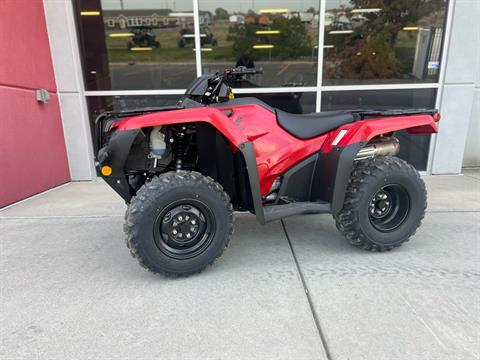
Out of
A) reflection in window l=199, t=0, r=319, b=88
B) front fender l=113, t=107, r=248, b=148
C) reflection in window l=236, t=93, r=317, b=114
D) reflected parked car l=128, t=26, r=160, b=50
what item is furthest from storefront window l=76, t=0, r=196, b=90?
front fender l=113, t=107, r=248, b=148

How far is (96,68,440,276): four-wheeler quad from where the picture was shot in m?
2.30

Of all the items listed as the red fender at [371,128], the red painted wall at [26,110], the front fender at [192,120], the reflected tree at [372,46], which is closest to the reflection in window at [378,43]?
the reflected tree at [372,46]

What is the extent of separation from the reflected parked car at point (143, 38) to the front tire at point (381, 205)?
14.1 feet

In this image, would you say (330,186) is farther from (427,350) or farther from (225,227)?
→ (427,350)

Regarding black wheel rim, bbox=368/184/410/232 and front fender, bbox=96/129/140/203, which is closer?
front fender, bbox=96/129/140/203

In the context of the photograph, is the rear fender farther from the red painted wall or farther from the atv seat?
the red painted wall

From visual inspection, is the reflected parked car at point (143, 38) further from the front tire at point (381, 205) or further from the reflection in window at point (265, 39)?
the front tire at point (381, 205)

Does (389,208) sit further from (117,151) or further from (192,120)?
(117,151)

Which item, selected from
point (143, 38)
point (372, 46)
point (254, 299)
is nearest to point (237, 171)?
point (254, 299)

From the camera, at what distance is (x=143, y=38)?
5492 mm

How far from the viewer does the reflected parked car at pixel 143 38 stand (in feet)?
17.9

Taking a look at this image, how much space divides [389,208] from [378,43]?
12.3ft

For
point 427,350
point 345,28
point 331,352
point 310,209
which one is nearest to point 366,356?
point 331,352

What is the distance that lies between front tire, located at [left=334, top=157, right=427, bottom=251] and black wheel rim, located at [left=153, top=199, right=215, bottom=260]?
1120 mm
